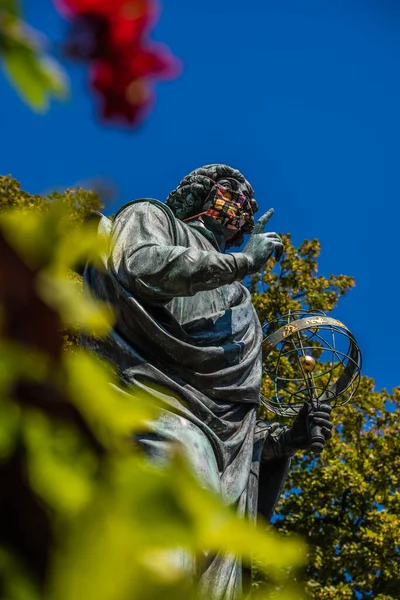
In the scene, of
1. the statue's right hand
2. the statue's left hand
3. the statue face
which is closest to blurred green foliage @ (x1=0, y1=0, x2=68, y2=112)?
the statue's right hand

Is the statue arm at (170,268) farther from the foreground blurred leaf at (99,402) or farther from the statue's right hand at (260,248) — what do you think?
the foreground blurred leaf at (99,402)

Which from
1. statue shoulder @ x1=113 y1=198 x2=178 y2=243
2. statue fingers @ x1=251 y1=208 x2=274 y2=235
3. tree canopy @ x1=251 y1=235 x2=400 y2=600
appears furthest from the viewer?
tree canopy @ x1=251 y1=235 x2=400 y2=600

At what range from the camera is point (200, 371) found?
4742 mm

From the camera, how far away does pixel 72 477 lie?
0.94 meters

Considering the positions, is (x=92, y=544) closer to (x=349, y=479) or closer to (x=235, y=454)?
(x=235, y=454)

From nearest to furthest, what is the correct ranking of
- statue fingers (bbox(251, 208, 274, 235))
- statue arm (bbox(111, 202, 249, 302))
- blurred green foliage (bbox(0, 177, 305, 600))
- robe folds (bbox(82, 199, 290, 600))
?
blurred green foliage (bbox(0, 177, 305, 600)), robe folds (bbox(82, 199, 290, 600)), statue arm (bbox(111, 202, 249, 302)), statue fingers (bbox(251, 208, 274, 235))

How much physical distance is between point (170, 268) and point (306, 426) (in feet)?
3.90

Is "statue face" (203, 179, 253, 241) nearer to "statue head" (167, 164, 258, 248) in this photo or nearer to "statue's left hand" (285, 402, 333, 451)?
"statue head" (167, 164, 258, 248)

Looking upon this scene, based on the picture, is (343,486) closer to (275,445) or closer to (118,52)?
Result: (275,445)

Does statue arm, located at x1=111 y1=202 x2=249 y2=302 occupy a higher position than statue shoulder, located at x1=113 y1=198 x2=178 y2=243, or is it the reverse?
statue shoulder, located at x1=113 y1=198 x2=178 y2=243

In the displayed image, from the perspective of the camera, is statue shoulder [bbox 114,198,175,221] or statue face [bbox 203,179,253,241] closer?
statue shoulder [bbox 114,198,175,221]

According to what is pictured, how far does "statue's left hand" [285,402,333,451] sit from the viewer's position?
17.0ft

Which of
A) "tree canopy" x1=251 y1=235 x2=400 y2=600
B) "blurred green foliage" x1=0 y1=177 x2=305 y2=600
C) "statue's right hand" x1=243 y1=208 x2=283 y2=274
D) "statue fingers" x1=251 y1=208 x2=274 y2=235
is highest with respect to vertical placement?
"tree canopy" x1=251 y1=235 x2=400 y2=600

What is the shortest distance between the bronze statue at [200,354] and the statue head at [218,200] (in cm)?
32
